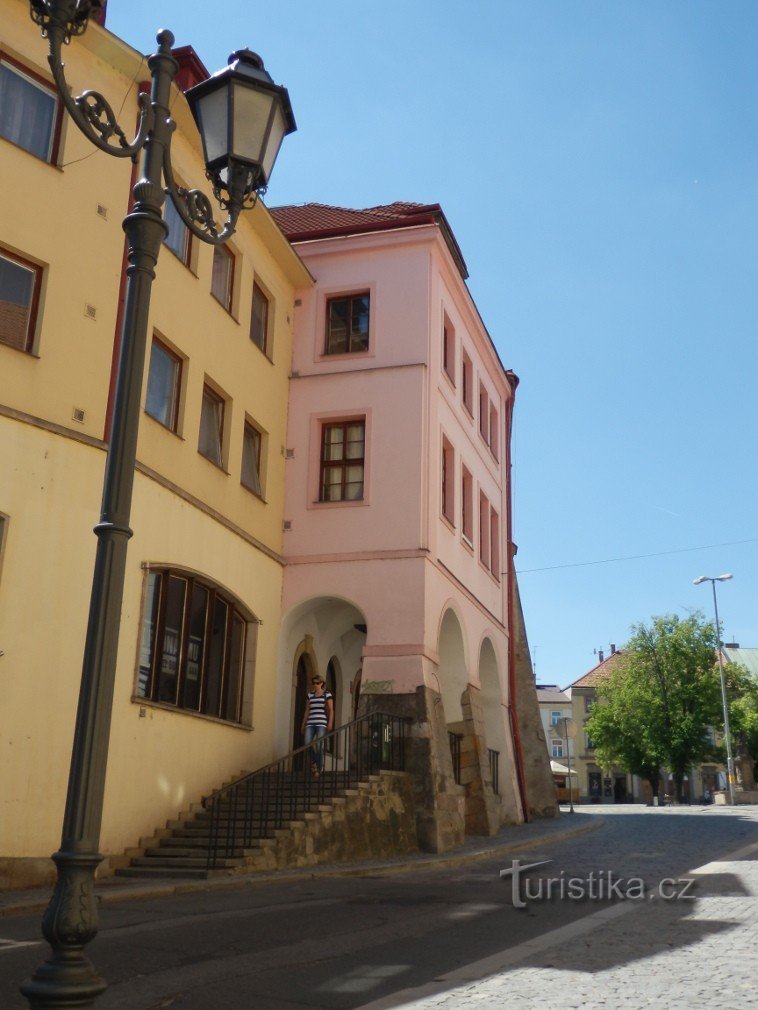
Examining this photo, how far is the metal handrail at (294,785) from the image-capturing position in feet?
47.6

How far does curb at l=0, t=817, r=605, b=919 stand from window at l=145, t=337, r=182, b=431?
7171 mm

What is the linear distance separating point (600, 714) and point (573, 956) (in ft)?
208

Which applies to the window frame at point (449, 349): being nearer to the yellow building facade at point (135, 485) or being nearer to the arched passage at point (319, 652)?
the yellow building facade at point (135, 485)

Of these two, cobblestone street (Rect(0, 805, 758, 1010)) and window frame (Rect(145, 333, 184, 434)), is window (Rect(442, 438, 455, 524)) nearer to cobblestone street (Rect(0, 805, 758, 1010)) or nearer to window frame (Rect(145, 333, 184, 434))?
window frame (Rect(145, 333, 184, 434))

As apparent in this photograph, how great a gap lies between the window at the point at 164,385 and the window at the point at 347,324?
5390 millimetres

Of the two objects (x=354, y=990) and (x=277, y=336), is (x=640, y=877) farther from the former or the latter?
(x=277, y=336)

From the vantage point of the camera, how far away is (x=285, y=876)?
1344 centimetres

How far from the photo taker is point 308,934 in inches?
350

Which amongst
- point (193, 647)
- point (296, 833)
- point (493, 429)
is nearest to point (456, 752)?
point (193, 647)

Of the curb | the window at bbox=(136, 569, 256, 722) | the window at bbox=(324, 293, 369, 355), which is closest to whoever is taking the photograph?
the curb

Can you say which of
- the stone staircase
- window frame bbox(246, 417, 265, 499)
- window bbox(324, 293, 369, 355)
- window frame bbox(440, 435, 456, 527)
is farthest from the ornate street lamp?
window frame bbox(440, 435, 456, 527)

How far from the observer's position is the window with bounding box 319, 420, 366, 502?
70.2 feet

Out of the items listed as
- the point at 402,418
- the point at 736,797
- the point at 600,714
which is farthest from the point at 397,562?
the point at 600,714

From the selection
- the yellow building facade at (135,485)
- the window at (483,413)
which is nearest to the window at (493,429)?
the window at (483,413)
